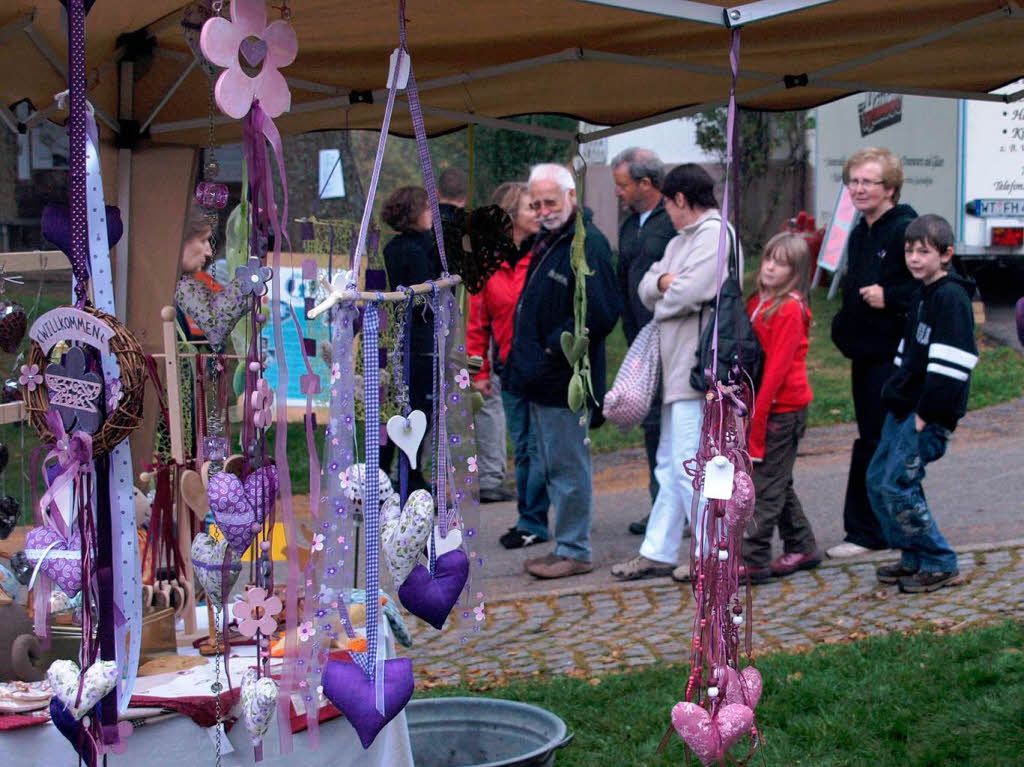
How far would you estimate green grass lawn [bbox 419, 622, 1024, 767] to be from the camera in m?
3.60

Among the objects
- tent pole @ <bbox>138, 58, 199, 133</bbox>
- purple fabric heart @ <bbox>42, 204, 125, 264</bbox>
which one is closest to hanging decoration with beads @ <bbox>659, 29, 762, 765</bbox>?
purple fabric heart @ <bbox>42, 204, 125, 264</bbox>

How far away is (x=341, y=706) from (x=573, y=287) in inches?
130

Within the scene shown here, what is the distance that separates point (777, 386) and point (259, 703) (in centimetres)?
330

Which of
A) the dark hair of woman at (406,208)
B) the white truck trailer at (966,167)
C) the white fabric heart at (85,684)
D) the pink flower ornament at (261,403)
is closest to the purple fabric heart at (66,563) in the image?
the white fabric heart at (85,684)

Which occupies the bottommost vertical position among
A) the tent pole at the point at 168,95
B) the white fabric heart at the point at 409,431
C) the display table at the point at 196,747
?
the display table at the point at 196,747

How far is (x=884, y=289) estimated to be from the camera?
5117 mm

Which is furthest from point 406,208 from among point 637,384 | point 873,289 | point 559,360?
point 873,289

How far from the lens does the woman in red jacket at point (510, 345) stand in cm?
585

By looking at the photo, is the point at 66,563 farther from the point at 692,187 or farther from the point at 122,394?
the point at 692,187

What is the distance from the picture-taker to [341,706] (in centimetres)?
219

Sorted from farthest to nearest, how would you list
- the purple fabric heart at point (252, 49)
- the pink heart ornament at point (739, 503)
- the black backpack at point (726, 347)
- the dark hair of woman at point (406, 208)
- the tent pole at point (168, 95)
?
the dark hair of woman at point (406, 208)
the tent pole at point (168, 95)
the black backpack at point (726, 347)
the pink heart ornament at point (739, 503)
the purple fabric heart at point (252, 49)

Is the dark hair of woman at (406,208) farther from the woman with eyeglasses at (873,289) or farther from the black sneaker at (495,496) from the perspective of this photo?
the black sneaker at (495,496)

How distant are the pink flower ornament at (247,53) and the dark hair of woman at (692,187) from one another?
120 inches

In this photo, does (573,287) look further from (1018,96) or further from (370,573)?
(370,573)
